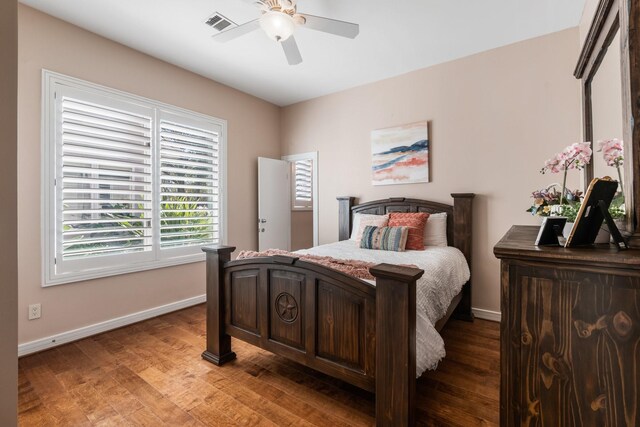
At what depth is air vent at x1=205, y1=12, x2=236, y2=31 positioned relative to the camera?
8.38 feet

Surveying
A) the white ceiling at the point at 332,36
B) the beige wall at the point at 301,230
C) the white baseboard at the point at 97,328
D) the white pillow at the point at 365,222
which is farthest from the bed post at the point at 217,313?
the beige wall at the point at 301,230

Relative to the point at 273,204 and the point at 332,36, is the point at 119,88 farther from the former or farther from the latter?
the point at 273,204

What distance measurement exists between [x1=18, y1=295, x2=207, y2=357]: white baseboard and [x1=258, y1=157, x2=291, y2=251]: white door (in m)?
1.33

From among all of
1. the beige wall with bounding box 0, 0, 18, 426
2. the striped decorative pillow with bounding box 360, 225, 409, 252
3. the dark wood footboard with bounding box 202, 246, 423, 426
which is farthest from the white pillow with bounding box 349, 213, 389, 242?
the beige wall with bounding box 0, 0, 18, 426

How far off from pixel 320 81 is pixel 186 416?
3.74 m

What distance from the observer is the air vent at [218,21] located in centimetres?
255

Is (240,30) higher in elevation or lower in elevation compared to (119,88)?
higher

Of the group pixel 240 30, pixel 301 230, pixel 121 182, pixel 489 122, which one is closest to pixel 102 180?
pixel 121 182

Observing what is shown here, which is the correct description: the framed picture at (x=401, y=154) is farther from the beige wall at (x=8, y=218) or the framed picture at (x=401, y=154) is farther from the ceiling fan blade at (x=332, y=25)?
the beige wall at (x=8, y=218)

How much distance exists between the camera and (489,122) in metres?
3.16

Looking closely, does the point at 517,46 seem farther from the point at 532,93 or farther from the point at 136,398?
the point at 136,398

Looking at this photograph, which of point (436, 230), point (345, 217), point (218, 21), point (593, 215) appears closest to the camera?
point (593, 215)

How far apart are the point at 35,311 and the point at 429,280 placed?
3.20m

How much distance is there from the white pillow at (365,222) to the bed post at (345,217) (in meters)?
0.29
